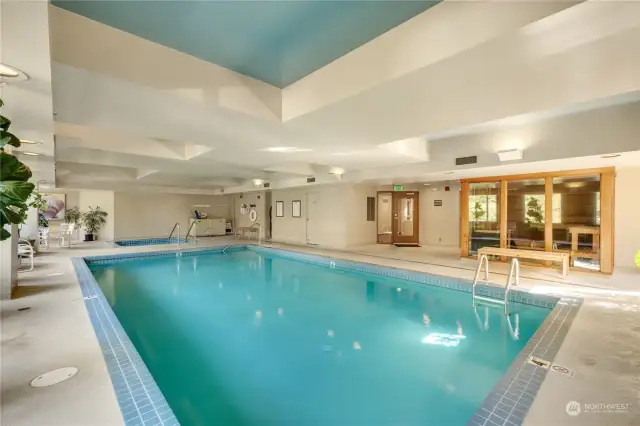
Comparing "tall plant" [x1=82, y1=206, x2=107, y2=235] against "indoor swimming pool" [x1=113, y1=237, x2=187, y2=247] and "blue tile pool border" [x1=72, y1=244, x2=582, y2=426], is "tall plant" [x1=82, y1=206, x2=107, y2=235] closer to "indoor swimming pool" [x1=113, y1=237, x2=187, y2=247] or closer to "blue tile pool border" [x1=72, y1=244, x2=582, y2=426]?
"indoor swimming pool" [x1=113, y1=237, x2=187, y2=247]

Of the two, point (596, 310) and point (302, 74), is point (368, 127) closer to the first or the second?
point (302, 74)

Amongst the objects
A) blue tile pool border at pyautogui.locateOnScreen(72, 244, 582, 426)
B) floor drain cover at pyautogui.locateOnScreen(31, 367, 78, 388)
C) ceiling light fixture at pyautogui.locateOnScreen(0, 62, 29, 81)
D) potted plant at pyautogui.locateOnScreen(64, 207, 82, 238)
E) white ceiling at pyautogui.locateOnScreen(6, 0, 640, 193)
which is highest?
white ceiling at pyautogui.locateOnScreen(6, 0, 640, 193)

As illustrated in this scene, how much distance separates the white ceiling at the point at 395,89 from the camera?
1.77m

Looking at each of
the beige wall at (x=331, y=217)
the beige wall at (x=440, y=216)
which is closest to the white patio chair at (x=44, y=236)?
the beige wall at (x=331, y=217)

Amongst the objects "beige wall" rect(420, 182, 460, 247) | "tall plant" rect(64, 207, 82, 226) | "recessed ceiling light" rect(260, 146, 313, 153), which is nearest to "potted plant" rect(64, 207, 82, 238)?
"tall plant" rect(64, 207, 82, 226)

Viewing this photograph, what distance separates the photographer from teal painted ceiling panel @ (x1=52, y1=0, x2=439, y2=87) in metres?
1.84

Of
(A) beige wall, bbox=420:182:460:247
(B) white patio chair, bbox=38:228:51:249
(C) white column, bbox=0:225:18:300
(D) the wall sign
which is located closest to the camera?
(C) white column, bbox=0:225:18:300

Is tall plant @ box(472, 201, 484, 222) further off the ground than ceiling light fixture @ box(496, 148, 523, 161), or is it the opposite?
ceiling light fixture @ box(496, 148, 523, 161)

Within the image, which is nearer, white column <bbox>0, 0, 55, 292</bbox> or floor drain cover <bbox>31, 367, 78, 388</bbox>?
white column <bbox>0, 0, 55, 292</bbox>

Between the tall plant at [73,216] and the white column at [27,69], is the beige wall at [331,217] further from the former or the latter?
the tall plant at [73,216]

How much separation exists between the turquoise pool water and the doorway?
16.3 ft

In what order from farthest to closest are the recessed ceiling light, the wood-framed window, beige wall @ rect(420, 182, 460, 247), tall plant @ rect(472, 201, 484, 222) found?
1. beige wall @ rect(420, 182, 460, 247)
2. tall plant @ rect(472, 201, 484, 222)
3. the wood-framed window
4. the recessed ceiling light

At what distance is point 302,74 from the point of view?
9.12 feet

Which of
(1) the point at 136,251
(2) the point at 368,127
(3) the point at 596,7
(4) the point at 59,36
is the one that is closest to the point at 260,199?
(1) the point at 136,251
